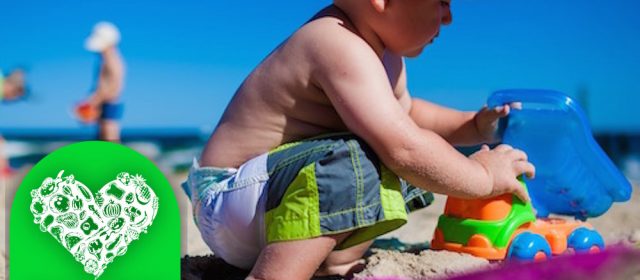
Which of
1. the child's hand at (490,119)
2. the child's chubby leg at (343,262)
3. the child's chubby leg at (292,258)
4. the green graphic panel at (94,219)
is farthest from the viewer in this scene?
the child's hand at (490,119)

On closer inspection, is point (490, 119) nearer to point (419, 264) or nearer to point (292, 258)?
point (419, 264)

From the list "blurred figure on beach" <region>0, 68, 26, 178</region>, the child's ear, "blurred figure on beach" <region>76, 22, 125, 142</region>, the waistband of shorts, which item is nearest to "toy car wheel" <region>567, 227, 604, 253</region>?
the child's ear

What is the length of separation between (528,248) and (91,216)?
1076 mm

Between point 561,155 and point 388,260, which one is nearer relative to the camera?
point 388,260

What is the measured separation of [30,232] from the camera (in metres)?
1.43

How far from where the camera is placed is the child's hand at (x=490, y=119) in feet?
7.01

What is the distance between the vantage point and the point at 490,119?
7.16 ft

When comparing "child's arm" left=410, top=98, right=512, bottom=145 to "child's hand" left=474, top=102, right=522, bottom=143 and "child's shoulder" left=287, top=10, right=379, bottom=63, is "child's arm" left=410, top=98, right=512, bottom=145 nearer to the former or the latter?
"child's hand" left=474, top=102, right=522, bottom=143

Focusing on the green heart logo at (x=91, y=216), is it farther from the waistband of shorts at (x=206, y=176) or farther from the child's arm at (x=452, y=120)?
the child's arm at (x=452, y=120)

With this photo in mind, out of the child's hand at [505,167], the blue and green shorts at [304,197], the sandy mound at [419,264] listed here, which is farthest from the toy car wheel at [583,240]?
the blue and green shorts at [304,197]

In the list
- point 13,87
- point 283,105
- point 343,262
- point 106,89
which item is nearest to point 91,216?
point 283,105

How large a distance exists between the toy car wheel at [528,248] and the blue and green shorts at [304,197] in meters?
0.36

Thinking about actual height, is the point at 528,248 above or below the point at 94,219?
below

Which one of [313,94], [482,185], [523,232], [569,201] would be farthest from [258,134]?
[569,201]
